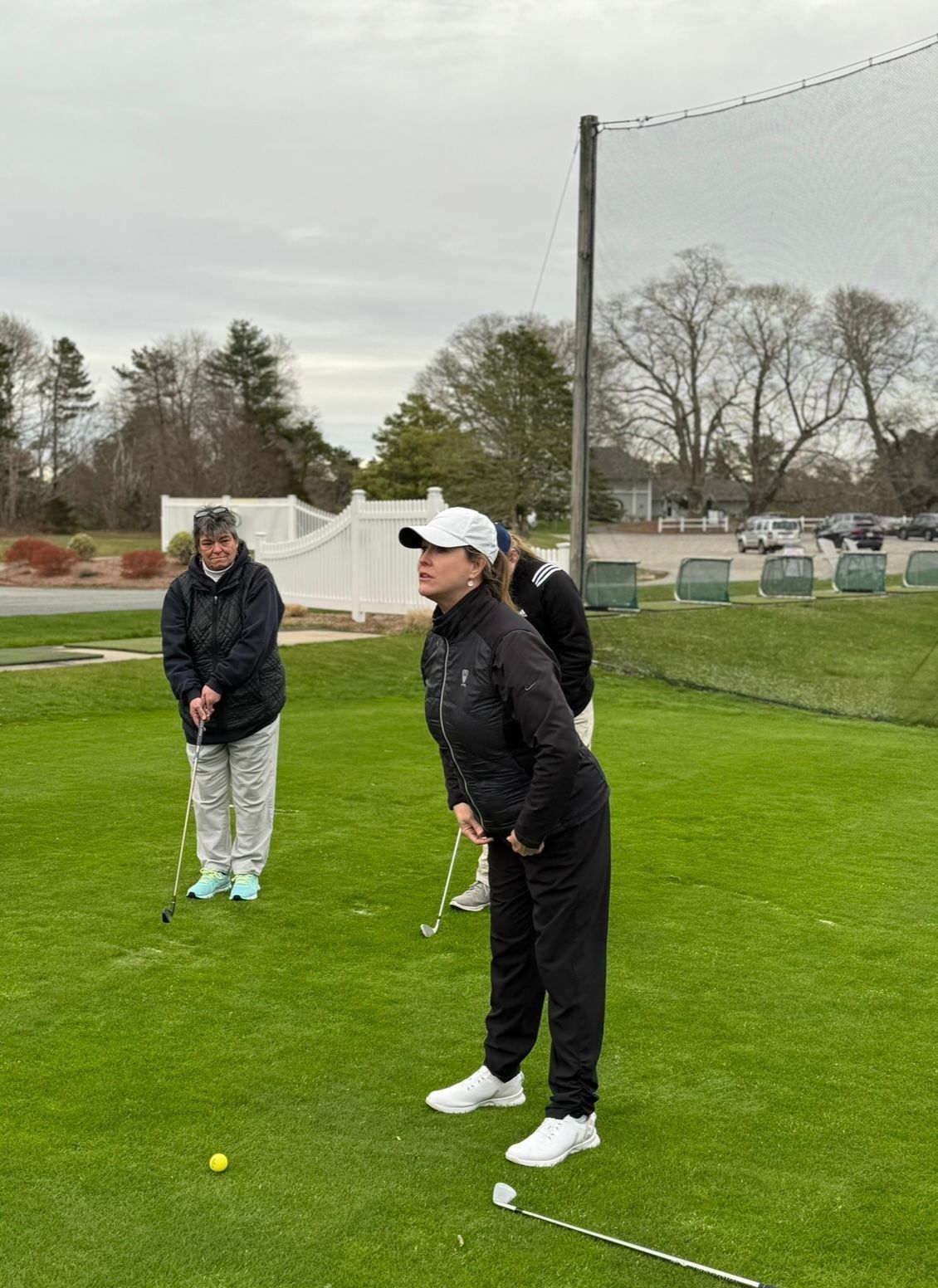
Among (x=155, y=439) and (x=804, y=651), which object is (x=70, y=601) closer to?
(x=804, y=651)

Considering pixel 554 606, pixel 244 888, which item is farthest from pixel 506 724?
pixel 244 888

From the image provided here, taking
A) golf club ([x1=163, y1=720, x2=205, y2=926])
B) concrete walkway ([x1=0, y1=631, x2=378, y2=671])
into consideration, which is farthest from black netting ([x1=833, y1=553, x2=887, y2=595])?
golf club ([x1=163, y1=720, x2=205, y2=926])

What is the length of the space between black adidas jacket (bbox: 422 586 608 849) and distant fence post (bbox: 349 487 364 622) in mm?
16509

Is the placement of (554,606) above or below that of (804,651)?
above

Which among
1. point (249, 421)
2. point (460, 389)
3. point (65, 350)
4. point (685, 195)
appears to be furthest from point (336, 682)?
point (65, 350)

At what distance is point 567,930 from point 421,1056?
3.12 ft

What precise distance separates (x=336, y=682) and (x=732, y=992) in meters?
9.59

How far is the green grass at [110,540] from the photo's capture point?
45125mm

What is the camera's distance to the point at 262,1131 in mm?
3629

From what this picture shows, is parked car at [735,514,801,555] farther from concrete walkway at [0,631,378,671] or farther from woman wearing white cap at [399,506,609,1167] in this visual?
woman wearing white cap at [399,506,609,1167]

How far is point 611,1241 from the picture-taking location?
3.10 metres

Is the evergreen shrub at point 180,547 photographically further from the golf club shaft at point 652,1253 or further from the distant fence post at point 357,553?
the golf club shaft at point 652,1253

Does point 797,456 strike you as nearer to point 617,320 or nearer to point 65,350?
point 617,320

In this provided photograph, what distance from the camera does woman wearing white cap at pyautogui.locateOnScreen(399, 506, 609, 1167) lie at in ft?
11.1
